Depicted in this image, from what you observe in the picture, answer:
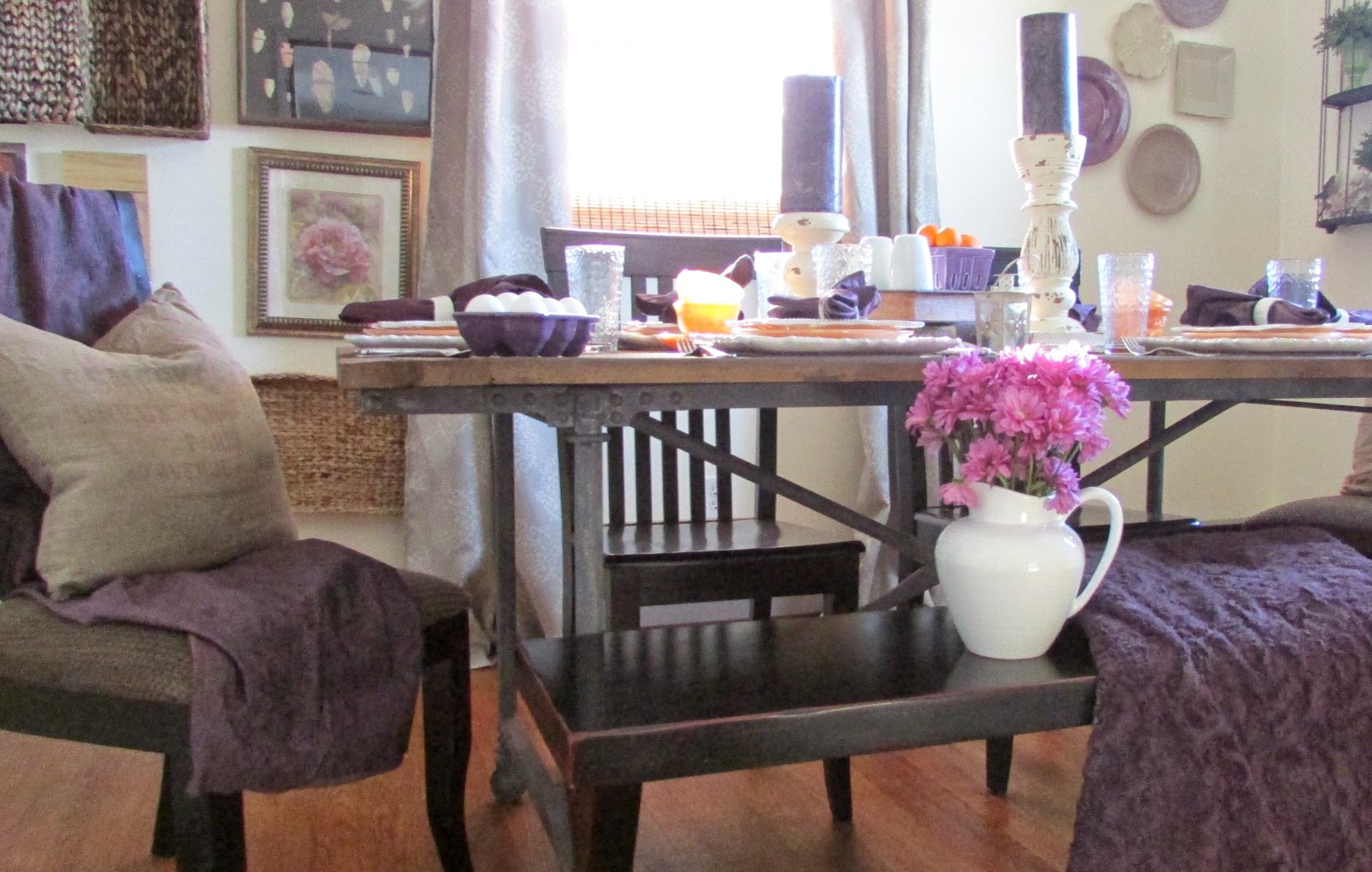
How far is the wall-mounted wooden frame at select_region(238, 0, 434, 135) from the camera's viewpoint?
2.62 meters

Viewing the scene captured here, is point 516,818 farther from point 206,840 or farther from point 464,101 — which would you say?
point 464,101

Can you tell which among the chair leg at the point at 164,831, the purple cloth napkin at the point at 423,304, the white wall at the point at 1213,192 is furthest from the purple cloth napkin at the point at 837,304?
the white wall at the point at 1213,192

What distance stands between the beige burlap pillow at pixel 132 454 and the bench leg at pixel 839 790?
935 millimetres

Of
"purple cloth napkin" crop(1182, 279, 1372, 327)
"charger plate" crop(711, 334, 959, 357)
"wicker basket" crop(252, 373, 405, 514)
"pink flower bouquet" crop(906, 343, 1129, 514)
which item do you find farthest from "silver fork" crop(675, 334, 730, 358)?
"wicker basket" crop(252, 373, 405, 514)

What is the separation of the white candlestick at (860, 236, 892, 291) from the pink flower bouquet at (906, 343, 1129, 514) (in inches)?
19.4

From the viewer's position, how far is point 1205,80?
136 inches

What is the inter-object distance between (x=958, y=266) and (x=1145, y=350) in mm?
385

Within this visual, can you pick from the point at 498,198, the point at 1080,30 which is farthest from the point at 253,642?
the point at 1080,30

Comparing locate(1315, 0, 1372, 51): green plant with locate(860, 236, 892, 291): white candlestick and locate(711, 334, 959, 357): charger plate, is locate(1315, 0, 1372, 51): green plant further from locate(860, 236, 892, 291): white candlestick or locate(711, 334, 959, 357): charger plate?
locate(711, 334, 959, 357): charger plate

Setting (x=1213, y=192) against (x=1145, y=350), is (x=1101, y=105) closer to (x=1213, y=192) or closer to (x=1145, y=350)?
(x=1213, y=192)

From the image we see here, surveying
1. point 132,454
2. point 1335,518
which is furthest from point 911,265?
point 132,454

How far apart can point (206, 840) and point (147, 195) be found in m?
1.99

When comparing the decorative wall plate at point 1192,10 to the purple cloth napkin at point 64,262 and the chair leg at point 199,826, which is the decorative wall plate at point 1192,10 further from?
the chair leg at point 199,826

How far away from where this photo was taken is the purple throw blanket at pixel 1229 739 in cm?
98
